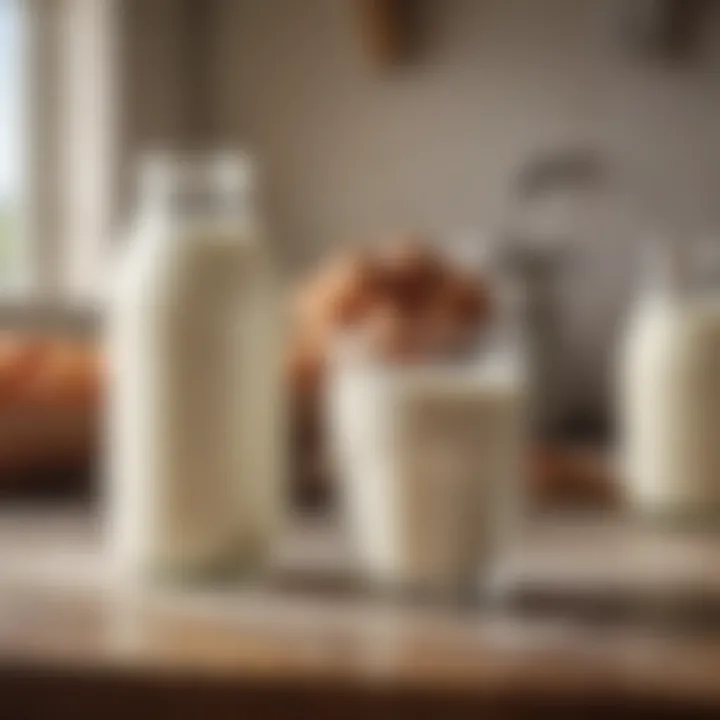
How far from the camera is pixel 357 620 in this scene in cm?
55

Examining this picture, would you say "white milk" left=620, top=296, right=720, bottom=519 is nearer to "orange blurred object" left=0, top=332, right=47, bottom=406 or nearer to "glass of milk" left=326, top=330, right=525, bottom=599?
"glass of milk" left=326, top=330, right=525, bottom=599

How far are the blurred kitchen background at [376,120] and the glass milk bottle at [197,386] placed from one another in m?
0.81

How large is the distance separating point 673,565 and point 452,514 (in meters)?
0.13

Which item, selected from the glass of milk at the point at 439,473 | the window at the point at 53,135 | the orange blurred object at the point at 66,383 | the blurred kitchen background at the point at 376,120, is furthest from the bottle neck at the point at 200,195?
the window at the point at 53,135

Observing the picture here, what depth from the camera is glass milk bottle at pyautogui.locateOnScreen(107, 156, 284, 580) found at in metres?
0.62

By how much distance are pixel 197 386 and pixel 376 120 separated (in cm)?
105

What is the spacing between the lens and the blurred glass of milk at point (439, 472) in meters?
0.61

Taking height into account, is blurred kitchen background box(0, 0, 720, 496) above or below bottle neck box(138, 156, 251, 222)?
above

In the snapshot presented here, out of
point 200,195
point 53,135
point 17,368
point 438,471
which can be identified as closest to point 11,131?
point 53,135

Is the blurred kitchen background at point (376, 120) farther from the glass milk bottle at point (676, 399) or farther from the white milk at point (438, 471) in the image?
the white milk at point (438, 471)

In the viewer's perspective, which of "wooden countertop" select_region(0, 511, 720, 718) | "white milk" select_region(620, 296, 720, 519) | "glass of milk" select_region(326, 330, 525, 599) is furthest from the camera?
"white milk" select_region(620, 296, 720, 519)

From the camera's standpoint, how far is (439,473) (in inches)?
24.0

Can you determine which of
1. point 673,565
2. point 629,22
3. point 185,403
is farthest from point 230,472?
point 629,22

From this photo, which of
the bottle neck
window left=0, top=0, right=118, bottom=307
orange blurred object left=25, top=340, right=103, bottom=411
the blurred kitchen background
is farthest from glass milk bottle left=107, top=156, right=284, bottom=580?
window left=0, top=0, right=118, bottom=307
